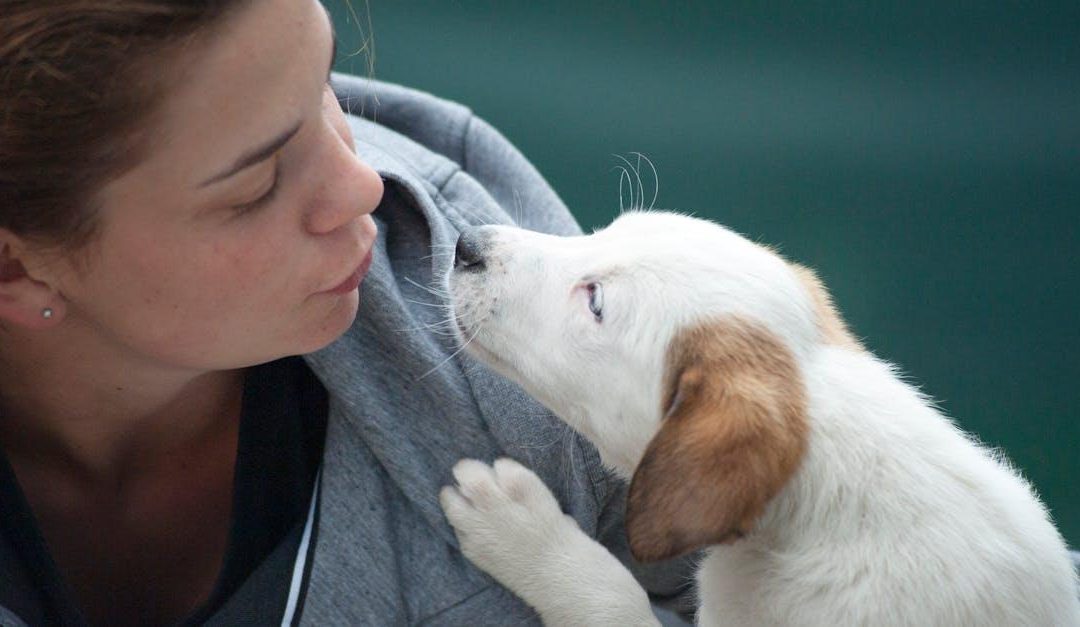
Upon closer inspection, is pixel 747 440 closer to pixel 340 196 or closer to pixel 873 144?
pixel 340 196

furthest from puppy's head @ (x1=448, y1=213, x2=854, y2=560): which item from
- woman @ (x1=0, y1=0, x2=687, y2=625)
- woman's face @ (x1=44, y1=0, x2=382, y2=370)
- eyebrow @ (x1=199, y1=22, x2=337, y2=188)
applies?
eyebrow @ (x1=199, y1=22, x2=337, y2=188)

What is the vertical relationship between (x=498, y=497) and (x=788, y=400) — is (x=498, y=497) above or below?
below

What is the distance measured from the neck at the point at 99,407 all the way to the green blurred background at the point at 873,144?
89cm

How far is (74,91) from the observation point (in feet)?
3.07

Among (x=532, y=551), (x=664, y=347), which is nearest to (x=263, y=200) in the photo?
(x=664, y=347)

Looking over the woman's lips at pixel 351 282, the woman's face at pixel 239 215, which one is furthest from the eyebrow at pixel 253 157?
the woman's lips at pixel 351 282

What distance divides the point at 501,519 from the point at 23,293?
588mm

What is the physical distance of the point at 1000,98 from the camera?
6.91 ft

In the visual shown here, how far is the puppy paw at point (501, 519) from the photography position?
1.35 meters

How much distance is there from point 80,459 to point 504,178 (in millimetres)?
742

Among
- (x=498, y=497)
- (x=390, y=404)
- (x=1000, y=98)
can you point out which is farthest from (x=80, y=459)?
(x=1000, y=98)

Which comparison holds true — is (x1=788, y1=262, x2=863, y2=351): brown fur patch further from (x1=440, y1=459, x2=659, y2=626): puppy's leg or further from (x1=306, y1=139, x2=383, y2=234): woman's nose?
(x1=306, y1=139, x2=383, y2=234): woman's nose

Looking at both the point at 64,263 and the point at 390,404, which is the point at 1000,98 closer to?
the point at 390,404

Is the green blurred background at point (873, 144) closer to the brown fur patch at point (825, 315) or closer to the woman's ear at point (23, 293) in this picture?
the brown fur patch at point (825, 315)
